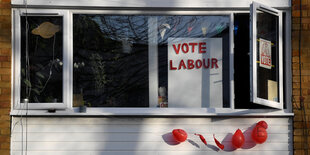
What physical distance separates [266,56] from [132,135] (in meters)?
2.03

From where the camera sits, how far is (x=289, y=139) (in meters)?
5.70

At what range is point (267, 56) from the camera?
220 inches

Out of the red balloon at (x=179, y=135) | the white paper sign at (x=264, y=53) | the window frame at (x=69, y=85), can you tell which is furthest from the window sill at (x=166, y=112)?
the white paper sign at (x=264, y=53)

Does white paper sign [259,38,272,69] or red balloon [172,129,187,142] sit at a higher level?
white paper sign [259,38,272,69]

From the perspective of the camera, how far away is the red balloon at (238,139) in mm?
5473

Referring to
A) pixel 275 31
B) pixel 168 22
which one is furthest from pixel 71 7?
pixel 275 31

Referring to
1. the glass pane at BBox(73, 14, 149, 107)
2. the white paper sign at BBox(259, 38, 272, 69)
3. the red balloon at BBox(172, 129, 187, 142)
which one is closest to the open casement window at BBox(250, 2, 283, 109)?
the white paper sign at BBox(259, 38, 272, 69)

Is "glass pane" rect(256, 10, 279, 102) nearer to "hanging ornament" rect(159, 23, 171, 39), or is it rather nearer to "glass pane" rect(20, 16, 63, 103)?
"hanging ornament" rect(159, 23, 171, 39)

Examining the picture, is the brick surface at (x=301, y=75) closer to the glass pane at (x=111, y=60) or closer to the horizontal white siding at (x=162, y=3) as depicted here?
the horizontal white siding at (x=162, y=3)

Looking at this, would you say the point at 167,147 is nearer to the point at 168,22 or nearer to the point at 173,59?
the point at 173,59

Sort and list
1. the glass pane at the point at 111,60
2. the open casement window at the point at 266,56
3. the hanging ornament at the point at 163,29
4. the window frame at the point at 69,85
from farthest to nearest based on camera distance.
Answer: the hanging ornament at the point at 163,29 → the glass pane at the point at 111,60 → the window frame at the point at 69,85 → the open casement window at the point at 266,56

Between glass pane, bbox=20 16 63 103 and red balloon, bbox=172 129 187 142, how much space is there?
1.61 meters

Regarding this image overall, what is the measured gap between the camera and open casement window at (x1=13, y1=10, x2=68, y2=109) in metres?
5.63

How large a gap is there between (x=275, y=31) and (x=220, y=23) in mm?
Answer: 740
